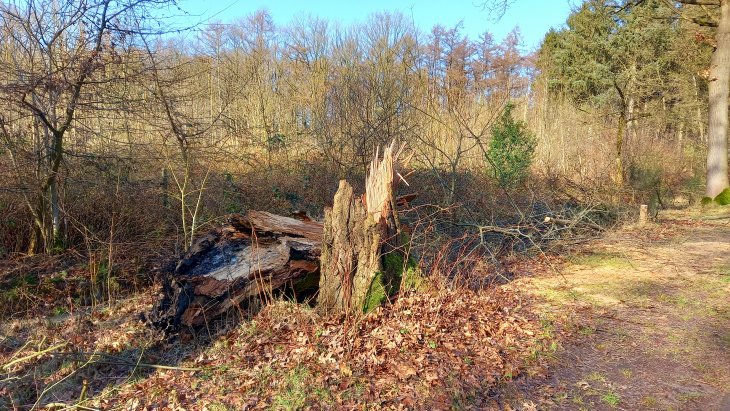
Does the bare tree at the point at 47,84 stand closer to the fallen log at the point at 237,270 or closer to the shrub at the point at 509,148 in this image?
the fallen log at the point at 237,270

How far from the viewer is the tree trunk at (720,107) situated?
1318cm

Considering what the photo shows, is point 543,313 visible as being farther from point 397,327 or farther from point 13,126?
point 13,126

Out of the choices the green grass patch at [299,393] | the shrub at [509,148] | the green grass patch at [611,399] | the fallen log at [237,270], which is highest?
the shrub at [509,148]

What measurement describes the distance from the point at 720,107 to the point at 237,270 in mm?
13786

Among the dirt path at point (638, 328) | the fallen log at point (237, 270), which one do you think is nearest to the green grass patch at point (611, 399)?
the dirt path at point (638, 328)

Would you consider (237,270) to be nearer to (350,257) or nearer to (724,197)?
(350,257)

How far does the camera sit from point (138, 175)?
9477 millimetres

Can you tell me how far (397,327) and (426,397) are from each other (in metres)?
1.04

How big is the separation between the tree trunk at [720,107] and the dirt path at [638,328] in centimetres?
585

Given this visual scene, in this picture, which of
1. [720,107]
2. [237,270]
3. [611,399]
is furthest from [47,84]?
[720,107]

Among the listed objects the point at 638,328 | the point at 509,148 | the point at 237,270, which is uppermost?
the point at 509,148

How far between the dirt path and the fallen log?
8.65 feet

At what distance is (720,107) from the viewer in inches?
523

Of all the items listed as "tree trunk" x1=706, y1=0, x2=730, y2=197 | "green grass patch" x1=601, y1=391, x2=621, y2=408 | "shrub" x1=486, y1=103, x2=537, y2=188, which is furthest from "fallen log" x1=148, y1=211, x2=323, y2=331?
"tree trunk" x1=706, y1=0, x2=730, y2=197
